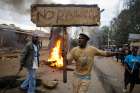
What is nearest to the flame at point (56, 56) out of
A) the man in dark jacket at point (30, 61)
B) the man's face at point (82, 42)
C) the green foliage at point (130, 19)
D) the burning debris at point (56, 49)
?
the burning debris at point (56, 49)

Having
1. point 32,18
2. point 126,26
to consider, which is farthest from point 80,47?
point 126,26

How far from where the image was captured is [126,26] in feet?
143

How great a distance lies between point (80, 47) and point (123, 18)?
131 feet

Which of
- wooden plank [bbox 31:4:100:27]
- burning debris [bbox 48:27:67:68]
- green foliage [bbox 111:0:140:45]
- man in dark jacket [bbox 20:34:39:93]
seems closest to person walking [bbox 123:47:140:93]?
wooden plank [bbox 31:4:100:27]

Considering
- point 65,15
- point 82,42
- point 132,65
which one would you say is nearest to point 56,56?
point 65,15

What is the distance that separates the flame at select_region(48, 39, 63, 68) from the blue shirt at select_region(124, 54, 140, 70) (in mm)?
7510

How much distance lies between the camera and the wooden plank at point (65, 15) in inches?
430

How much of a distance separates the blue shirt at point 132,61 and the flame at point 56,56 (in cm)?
751

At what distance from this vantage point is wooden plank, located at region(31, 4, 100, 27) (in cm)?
1093

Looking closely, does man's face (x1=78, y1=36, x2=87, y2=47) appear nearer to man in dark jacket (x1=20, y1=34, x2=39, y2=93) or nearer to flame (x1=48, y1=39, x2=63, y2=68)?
man in dark jacket (x1=20, y1=34, x2=39, y2=93)

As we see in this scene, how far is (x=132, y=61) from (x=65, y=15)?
302 centimetres

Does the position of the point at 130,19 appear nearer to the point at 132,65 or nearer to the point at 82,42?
the point at 132,65

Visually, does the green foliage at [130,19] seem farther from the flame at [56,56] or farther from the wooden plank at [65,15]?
the wooden plank at [65,15]

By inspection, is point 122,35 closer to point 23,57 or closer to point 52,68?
point 52,68
